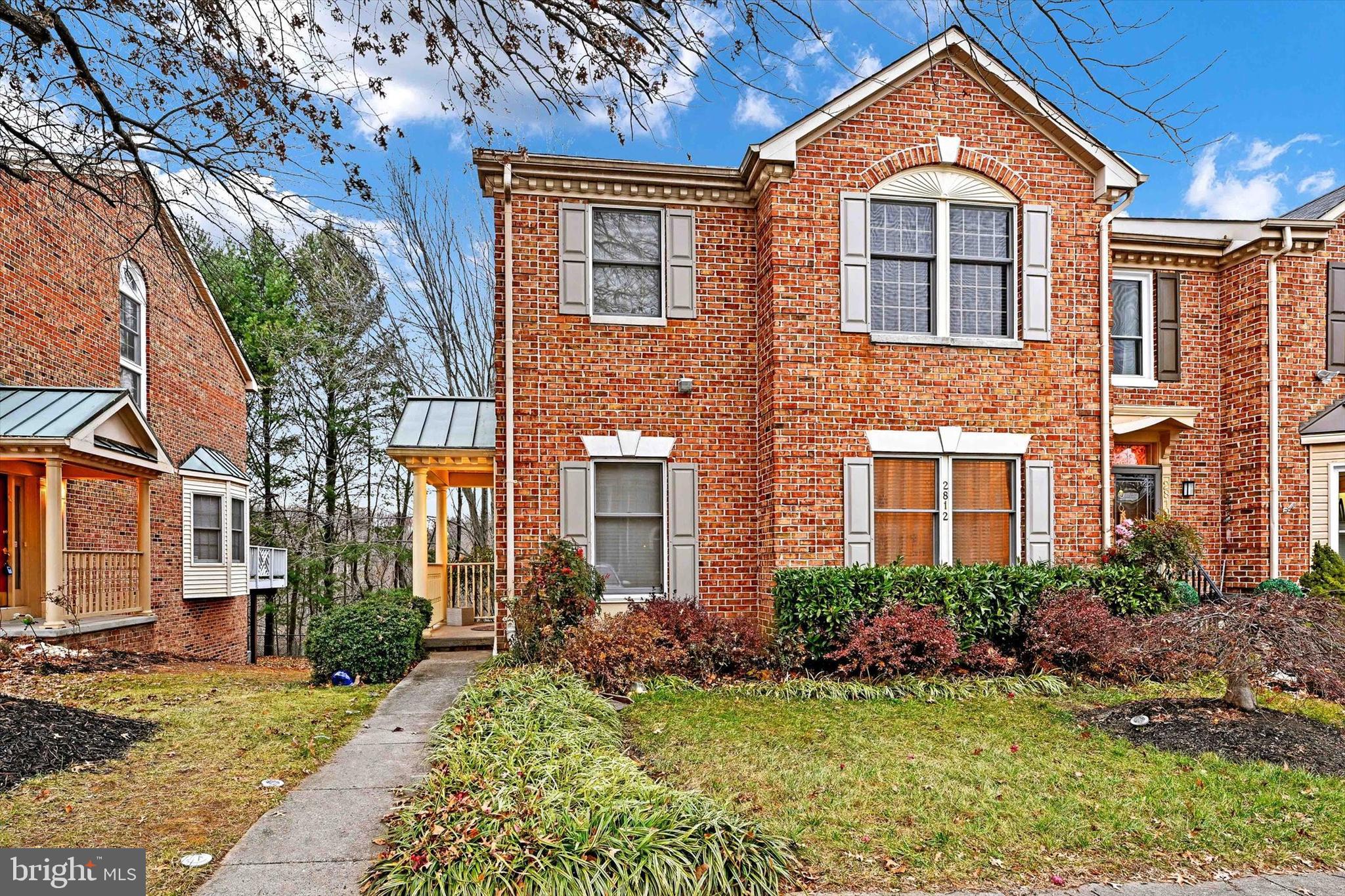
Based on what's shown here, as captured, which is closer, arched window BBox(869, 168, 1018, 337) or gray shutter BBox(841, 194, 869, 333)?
gray shutter BBox(841, 194, 869, 333)

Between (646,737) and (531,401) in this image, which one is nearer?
(646,737)

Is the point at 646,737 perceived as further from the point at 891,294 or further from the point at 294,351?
the point at 294,351

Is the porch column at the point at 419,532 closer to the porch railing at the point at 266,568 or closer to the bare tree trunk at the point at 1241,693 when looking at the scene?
the porch railing at the point at 266,568

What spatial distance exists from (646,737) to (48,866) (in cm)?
399

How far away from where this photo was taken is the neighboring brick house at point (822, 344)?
1038 cm

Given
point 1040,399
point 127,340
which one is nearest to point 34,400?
point 127,340

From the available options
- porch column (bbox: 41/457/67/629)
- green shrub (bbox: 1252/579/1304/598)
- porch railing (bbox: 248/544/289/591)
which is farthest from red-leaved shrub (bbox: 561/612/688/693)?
porch railing (bbox: 248/544/289/591)

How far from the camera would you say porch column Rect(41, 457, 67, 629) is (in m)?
11.1

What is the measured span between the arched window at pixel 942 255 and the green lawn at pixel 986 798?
5233 mm

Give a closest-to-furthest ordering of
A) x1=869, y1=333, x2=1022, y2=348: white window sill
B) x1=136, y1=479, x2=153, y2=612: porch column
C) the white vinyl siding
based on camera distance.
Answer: x1=869, y1=333, x2=1022, y2=348: white window sill < x1=136, y1=479, x2=153, y2=612: porch column < the white vinyl siding

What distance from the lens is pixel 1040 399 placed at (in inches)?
424

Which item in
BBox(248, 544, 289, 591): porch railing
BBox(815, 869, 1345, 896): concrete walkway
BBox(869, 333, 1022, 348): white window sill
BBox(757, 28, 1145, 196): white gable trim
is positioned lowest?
BBox(248, 544, 289, 591): porch railing

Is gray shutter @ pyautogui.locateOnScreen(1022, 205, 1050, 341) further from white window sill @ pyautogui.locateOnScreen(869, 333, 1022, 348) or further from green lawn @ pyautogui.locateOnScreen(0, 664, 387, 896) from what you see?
green lawn @ pyautogui.locateOnScreen(0, 664, 387, 896)

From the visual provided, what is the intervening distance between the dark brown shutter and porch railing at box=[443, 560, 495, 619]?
1146 cm
